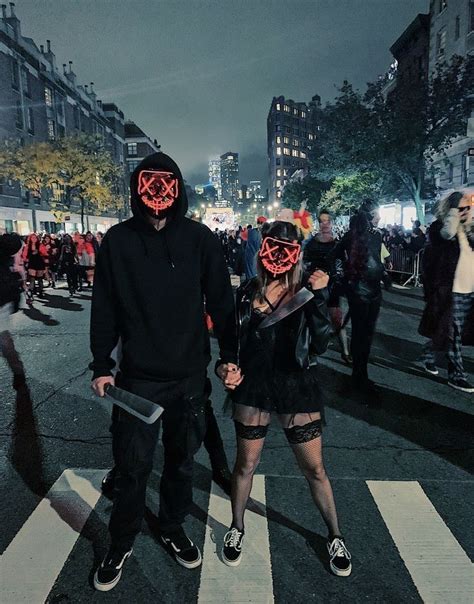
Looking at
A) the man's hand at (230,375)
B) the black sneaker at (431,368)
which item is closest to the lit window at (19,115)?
the black sneaker at (431,368)

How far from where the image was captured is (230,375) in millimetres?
2682

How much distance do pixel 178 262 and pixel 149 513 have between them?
1881 millimetres

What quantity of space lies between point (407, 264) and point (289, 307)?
15.9 m

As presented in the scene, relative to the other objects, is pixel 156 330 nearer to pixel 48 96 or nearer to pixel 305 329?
pixel 305 329

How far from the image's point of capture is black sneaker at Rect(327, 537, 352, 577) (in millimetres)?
2717

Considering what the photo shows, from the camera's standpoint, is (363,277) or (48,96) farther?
(48,96)

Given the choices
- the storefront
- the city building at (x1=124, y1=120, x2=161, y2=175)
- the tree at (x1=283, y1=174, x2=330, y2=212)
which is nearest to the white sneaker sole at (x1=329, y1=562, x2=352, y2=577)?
the storefront

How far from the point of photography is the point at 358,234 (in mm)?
5676

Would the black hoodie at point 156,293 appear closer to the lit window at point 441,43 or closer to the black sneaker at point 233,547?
the black sneaker at point 233,547

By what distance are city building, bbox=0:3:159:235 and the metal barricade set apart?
69.8 ft

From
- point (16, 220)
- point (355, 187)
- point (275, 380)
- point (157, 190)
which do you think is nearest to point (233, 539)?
point (275, 380)

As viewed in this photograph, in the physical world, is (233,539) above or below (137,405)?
below

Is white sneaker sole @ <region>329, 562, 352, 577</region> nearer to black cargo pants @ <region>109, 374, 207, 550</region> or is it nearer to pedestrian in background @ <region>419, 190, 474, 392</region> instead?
black cargo pants @ <region>109, 374, 207, 550</region>

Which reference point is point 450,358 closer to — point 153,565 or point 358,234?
point 358,234
